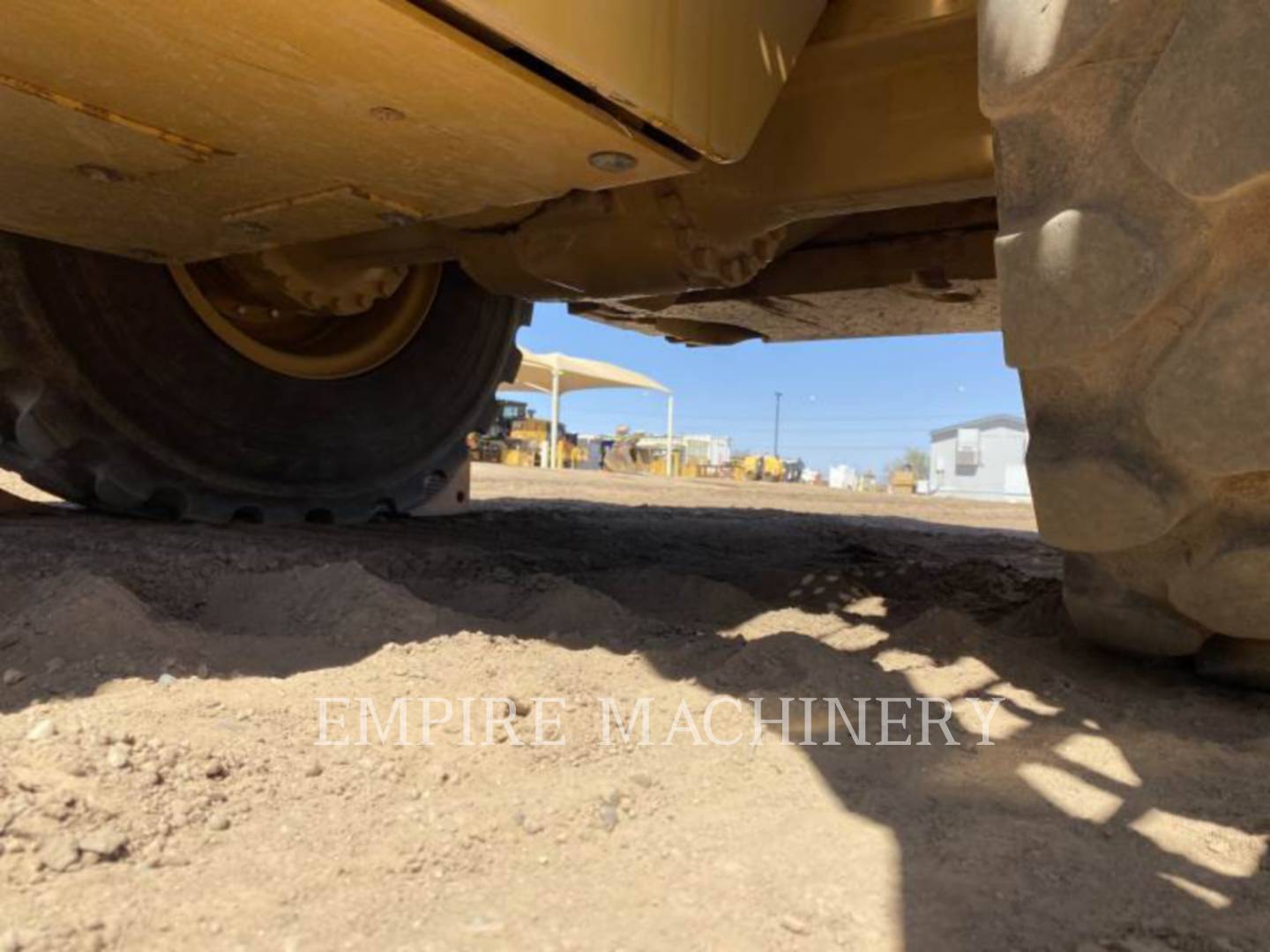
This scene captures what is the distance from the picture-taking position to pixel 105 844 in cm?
79

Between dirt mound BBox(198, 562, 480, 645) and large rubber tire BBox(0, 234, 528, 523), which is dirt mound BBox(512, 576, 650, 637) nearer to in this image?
dirt mound BBox(198, 562, 480, 645)

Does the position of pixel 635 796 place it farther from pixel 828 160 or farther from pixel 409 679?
pixel 828 160

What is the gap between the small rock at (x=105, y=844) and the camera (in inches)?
30.7

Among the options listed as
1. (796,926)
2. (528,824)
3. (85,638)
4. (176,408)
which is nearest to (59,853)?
(528,824)

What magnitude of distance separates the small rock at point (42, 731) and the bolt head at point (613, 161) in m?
1.05

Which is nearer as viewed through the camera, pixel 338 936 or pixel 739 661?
pixel 338 936

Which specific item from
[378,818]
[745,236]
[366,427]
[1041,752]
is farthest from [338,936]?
[366,427]

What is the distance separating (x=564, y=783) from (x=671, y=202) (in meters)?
1.24

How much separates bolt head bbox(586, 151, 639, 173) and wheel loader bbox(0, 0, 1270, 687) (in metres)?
0.01

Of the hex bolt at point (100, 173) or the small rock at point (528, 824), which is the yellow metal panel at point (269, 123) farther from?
the small rock at point (528, 824)

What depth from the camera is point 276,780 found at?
3.11 ft

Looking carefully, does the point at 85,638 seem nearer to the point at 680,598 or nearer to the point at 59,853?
the point at 59,853

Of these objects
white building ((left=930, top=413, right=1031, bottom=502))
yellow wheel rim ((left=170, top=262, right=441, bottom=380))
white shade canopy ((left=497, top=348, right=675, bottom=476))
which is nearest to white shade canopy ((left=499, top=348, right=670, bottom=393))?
white shade canopy ((left=497, top=348, right=675, bottom=476))

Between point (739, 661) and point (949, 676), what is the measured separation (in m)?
0.37
